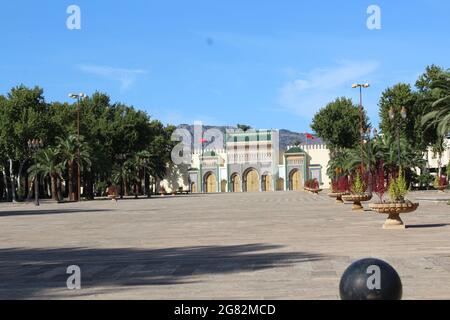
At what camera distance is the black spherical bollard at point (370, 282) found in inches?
194

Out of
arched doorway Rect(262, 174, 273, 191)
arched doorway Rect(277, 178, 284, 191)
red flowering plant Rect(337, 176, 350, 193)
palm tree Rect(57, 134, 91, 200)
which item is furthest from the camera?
arched doorway Rect(262, 174, 273, 191)

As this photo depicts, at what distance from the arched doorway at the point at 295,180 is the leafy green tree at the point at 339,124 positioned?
11671mm

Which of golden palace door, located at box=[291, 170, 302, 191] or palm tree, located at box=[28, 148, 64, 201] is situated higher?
palm tree, located at box=[28, 148, 64, 201]

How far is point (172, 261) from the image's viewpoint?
10289 mm

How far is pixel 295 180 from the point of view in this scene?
91.2 metres

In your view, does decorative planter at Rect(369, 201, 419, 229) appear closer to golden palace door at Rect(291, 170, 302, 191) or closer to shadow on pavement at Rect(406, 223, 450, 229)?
shadow on pavement at Rect(406, 223, 450, 229)

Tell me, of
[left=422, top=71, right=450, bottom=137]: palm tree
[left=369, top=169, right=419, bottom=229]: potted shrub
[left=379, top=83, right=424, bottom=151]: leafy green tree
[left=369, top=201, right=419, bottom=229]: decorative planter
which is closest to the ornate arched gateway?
[left=379, top=83, right=424, bottom=151]: leafy green tree

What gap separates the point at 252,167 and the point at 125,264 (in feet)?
271

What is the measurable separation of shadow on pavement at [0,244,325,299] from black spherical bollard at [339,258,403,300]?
2.52 m

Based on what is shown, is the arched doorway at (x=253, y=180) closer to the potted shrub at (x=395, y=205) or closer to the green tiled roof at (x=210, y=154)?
the green tiled roof at (x=210, y=154)

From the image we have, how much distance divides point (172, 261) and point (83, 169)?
170 feet

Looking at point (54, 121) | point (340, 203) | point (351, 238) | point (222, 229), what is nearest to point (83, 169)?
point (54, 121)

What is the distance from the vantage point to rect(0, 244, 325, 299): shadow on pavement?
319 inches
